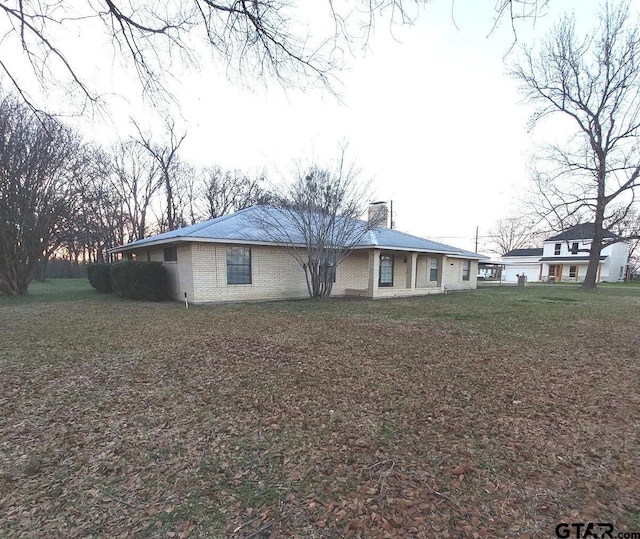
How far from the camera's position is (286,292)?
13508 mm

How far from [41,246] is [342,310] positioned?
48.2 feet

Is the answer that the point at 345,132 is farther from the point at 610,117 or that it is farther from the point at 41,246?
the point at 610,117

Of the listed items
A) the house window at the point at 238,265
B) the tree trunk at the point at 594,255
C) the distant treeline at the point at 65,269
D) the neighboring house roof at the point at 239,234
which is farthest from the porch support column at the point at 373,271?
the distant treeline at the point at 65,269

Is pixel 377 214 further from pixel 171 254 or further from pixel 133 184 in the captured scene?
pixel 133 184

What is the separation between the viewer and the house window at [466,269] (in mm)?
22016

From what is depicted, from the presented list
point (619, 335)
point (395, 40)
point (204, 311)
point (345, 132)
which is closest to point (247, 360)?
point (395, 40)

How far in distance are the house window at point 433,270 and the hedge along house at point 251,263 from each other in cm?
137

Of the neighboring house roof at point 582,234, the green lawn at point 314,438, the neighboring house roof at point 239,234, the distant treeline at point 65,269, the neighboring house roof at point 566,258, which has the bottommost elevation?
the green lawn at point 314,438

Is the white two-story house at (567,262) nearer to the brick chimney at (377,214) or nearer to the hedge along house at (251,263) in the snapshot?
the hedge along house at (251,263)

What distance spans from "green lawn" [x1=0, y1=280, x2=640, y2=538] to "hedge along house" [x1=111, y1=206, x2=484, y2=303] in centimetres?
555

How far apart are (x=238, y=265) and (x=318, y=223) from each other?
3443mm

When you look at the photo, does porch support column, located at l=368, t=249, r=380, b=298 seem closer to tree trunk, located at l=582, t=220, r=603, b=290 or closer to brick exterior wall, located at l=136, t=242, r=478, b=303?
brick exterior wall, located at l=136, t=242, r=478, b=303

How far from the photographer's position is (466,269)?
22.3m

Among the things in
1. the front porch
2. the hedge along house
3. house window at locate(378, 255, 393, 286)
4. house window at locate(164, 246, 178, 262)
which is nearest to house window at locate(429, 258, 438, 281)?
the front porch
